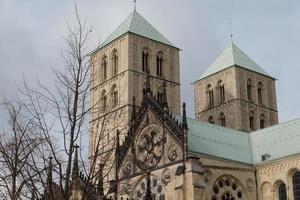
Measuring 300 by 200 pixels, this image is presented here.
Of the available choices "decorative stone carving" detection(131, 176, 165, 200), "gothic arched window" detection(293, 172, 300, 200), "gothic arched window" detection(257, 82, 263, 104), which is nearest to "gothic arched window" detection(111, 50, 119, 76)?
"gothic arched window" detection(257, 82, 263, 104)

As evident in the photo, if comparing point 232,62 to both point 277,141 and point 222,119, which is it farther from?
point 277,141

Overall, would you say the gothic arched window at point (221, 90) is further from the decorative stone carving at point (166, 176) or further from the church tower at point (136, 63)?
the decorative stone carving at point (166, 176)

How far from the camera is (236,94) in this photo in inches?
3027

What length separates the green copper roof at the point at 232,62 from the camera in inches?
3132

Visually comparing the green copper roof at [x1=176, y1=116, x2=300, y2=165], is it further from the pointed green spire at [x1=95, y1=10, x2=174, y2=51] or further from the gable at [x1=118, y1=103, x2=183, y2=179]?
the pointed green spire at [x1=95, y1=10, x2=174, y2=51]

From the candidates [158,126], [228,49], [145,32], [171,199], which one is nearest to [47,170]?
[171,199]

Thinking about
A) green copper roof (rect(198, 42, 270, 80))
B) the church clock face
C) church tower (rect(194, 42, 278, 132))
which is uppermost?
green copper roof (rect(198, 42, 270, 80))

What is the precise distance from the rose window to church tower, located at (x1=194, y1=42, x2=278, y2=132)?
2723cm

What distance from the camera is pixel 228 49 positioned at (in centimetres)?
8256

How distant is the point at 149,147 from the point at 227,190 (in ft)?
25.4

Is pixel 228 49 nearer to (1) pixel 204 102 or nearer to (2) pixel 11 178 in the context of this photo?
(1) pixel 204 102

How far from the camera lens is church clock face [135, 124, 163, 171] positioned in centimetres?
4940

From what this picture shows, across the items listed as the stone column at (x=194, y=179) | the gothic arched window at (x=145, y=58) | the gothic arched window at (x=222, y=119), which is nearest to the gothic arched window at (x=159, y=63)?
the gothic arched window at (x=145, y=58)

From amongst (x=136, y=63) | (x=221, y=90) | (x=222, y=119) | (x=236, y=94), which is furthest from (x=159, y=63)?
(x=222, y=119)
